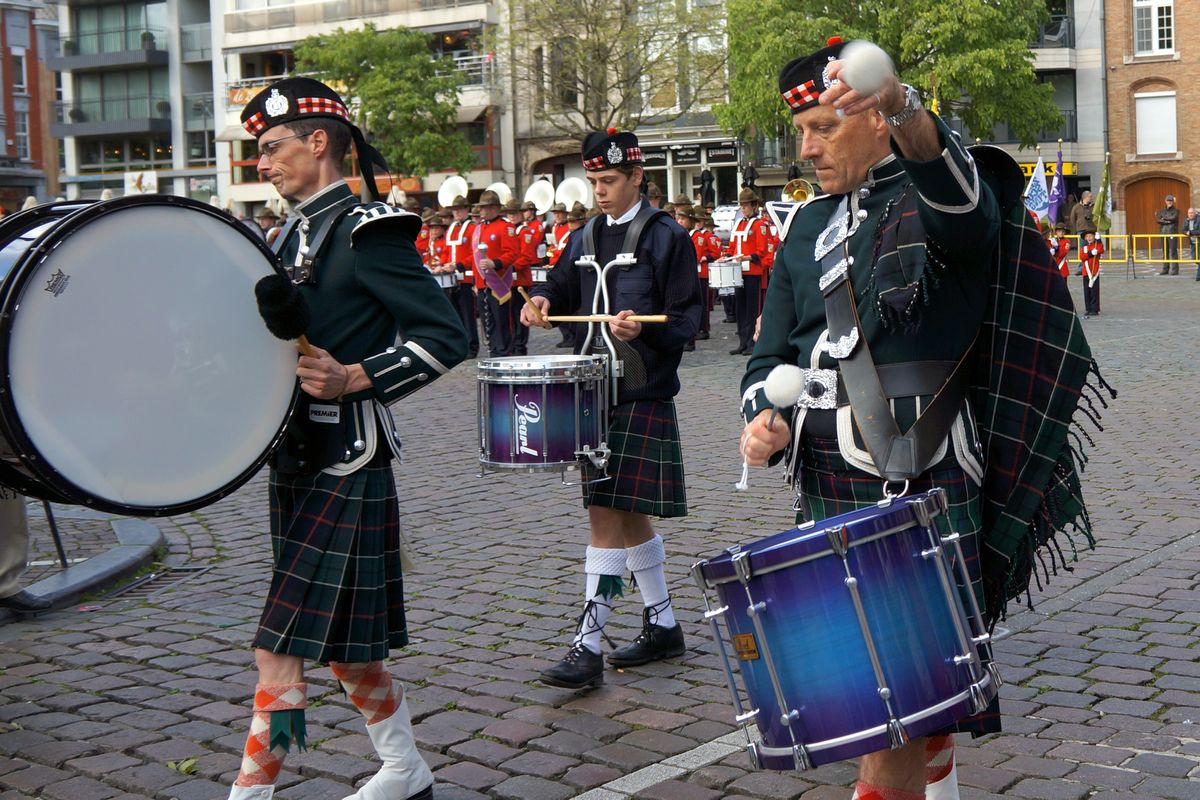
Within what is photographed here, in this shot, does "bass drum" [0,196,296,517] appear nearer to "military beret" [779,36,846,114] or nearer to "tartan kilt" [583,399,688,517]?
"military beret" [779,36,846,114]

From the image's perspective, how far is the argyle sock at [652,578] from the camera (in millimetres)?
5793

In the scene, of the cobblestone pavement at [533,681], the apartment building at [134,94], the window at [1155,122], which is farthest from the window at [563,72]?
the cobblestone pavement at [533,681]

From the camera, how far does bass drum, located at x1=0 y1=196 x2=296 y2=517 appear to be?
347 cm

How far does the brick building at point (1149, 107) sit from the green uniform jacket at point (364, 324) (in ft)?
160

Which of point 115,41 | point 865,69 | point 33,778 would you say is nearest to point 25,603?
point 33,778

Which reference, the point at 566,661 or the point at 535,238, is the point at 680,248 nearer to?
the point at 566,661

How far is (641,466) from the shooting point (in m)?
5.75

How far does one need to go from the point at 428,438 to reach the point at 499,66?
40.4 m

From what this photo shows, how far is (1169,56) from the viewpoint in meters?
49.3

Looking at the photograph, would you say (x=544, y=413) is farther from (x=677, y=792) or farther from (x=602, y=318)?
(x=677, y=792)

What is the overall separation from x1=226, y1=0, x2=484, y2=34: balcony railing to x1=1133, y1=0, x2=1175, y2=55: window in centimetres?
2330

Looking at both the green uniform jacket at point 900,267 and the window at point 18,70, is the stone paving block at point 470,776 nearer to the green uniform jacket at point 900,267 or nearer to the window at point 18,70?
the green uniform jacket at point 900,267

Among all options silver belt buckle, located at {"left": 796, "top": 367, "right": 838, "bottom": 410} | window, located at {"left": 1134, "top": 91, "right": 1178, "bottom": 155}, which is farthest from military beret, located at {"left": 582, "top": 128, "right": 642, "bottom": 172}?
window, located at {"left": 1134, "top": 91, "right": 1178, "bottom": 155}

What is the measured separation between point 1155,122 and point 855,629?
168 ft
